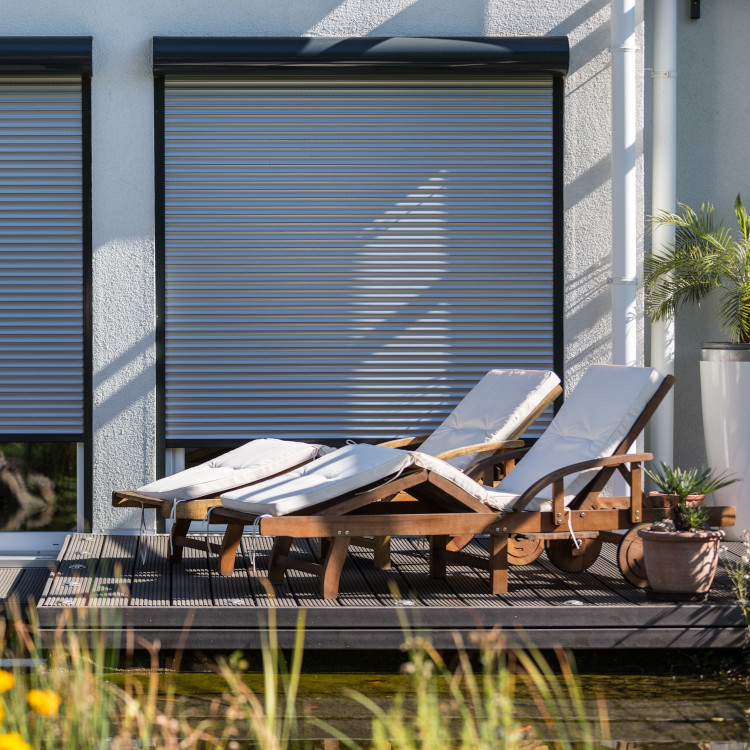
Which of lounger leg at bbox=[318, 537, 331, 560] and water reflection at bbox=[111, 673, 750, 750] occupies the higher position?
lounger leg at bbox=[318, 537, 331, 560]

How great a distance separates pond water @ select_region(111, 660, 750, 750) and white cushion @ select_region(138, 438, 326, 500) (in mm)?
981

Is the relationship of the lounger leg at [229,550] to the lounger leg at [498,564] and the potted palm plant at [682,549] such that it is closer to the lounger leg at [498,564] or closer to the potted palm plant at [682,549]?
the lounger leg at [498,564]

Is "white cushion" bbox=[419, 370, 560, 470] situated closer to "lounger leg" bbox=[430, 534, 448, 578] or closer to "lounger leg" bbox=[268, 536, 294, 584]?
"lounger leg" bbox=[430, 534, 448, 578]

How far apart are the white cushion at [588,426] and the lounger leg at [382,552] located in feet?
2.00

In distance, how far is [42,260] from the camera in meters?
6.39

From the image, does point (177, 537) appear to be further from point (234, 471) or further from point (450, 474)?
point (450, 474)

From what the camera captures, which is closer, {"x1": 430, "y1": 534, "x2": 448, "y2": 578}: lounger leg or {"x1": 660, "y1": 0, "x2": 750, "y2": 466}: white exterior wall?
{"x1": 430, "y1": 534, "x2": 448, "y2": 578}: lounger leg

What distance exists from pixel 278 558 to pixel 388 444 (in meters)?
1.23

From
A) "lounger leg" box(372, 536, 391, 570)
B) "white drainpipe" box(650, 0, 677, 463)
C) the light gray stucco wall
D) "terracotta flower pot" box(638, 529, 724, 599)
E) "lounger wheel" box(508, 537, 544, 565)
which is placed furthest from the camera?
the light gray stucco wall

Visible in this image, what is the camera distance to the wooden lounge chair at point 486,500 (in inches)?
172

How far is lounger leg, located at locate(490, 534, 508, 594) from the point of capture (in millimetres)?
4461

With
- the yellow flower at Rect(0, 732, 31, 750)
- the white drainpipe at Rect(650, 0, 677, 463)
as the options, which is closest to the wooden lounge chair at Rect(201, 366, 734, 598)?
the white drainpipe at Rect(650, 0, 677, 463)

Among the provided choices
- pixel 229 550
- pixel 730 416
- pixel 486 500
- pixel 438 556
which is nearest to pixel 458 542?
pixel 438 556

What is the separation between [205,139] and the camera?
6410 millimetres
